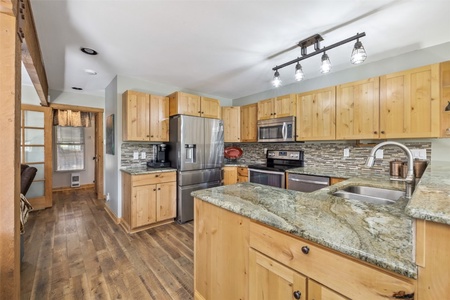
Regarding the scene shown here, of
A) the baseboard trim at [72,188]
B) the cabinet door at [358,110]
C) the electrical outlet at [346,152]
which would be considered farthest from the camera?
the baseboard trim at [72,188]

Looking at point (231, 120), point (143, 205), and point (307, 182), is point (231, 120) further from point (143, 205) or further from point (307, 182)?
point (143, 205)

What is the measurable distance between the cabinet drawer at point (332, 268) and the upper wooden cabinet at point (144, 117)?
2688 millimetres

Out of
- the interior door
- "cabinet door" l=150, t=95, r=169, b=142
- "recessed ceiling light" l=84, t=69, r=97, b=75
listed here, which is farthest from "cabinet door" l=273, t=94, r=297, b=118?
the interior door

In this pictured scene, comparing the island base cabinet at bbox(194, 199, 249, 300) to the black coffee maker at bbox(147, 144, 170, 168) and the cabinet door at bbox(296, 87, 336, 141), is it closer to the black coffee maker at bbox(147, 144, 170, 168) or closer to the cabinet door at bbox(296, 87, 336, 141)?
the black coffee maker at bbox(147, 144, 170, 168)

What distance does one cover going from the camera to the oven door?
10.3 ft

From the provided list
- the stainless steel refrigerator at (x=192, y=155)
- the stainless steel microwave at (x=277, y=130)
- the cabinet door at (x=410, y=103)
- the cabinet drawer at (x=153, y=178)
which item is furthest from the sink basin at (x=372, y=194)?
the cabinet drawer at (x=153, y=178)

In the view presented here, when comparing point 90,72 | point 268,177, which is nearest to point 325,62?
point 268,177

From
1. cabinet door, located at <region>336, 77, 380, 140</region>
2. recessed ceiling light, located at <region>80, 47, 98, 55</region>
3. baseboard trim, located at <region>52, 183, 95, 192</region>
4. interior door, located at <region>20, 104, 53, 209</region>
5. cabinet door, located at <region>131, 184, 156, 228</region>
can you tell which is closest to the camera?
recessed ceiling light, located at <region>80, 47, 98, 55</region>

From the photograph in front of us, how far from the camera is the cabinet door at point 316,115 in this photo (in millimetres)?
2875

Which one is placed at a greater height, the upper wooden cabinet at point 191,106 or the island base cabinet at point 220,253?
the upper wooden cabinet at point 191,106

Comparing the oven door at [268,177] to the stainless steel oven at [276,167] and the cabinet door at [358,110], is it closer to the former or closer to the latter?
the stainless steel oven at [276,167]

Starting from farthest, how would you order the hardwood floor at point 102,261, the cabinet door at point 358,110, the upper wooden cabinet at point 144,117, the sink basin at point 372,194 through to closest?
the upper wooden cabinet at point 144,117
the cabinet door at point 358,110
the hardwood floor at point 102,261
the sink basin at point 372,194

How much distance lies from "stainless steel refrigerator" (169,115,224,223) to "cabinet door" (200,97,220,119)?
Result: 13cm

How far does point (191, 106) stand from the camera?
11.1ft
